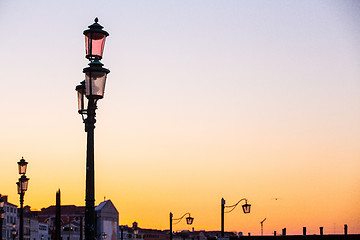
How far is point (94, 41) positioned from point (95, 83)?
883 millimetres

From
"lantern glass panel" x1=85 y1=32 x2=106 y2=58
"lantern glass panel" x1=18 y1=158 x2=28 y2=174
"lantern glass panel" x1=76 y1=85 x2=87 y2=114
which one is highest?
"lantern glass panel" x1=85 y1=32 x2=106 y2=58

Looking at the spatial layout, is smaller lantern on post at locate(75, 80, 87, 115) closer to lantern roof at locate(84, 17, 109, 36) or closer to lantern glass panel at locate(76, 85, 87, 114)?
lantern glass panel at locate(76, 85, 87, 114)

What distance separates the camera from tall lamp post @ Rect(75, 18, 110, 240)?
11742mm

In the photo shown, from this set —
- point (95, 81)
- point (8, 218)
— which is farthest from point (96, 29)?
point (8, 218)

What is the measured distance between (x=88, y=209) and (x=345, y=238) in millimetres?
53886

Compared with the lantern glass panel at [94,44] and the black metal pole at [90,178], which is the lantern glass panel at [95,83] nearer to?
the black metal pole at [90,178]

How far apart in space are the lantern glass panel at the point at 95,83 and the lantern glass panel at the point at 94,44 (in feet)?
1.53

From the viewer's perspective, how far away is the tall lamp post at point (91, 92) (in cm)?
1174

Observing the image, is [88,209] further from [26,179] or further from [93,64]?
[26,179]

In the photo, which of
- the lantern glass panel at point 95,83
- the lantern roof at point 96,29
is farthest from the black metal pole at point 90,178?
the lantern roof at point 96,29

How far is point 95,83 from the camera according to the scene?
38.8ft

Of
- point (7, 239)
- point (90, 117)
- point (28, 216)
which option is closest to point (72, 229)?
point (28, 216)

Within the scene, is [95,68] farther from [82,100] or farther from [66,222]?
[66,222]

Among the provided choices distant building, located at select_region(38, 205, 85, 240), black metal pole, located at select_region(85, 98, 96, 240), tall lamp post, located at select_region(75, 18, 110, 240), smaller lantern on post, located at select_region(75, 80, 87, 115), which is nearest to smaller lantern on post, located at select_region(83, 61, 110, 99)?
tall lamp post, located at select_region(75, 18, 110, 240)
